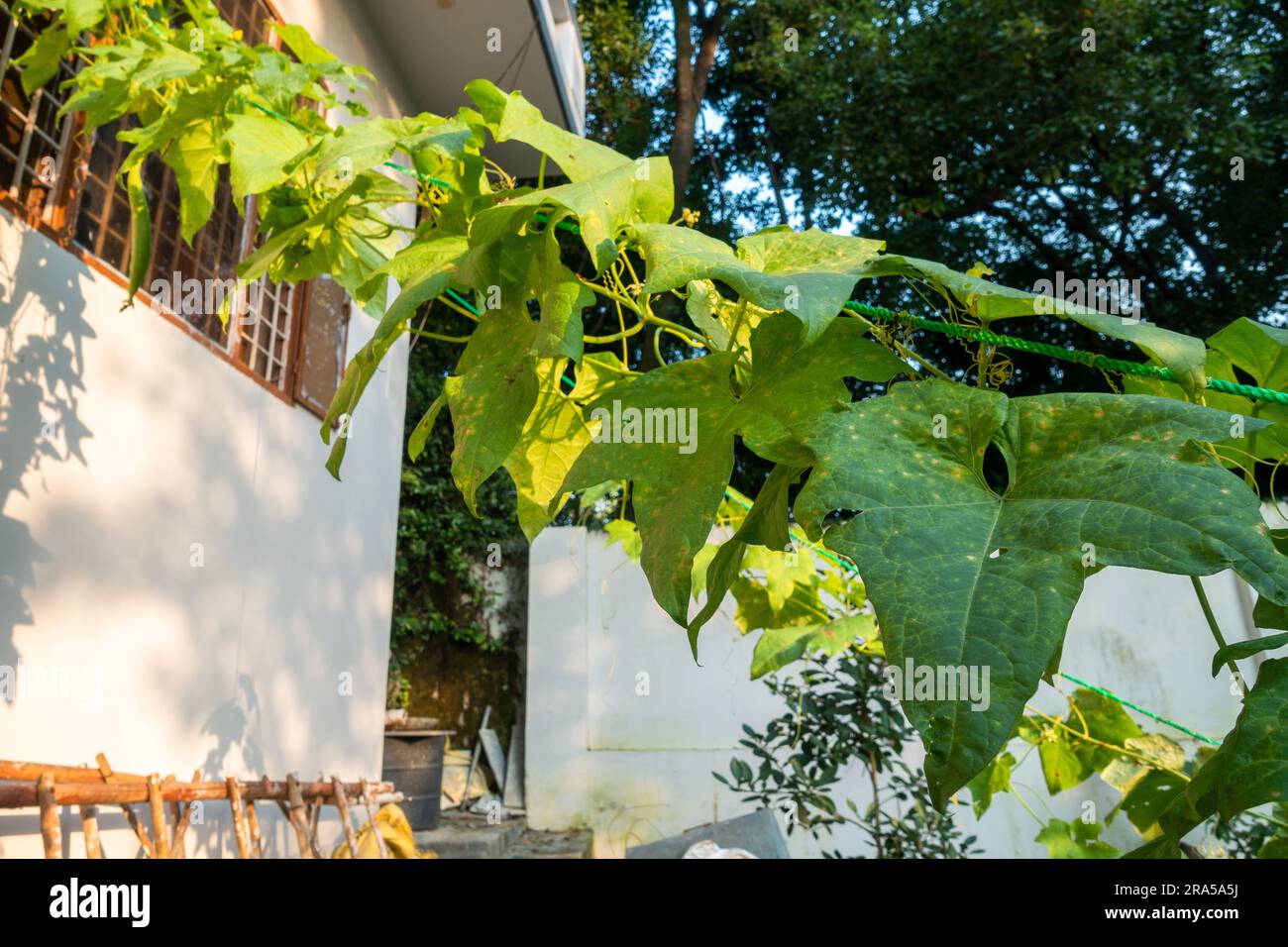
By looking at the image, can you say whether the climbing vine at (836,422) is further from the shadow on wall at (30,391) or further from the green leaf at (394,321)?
the shadow on wall at (30,391)

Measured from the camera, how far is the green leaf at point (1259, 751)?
473 mm

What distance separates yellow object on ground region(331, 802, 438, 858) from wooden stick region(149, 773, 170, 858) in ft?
3.28

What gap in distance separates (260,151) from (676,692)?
5.42 meters

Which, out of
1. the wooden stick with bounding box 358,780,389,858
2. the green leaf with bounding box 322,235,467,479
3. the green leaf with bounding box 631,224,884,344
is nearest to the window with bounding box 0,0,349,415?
the green leaf with bounding box 322,235,467,479

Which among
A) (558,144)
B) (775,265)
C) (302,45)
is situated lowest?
(775,265)


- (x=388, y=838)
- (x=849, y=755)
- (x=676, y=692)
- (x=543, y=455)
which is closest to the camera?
(x=543, y=455)

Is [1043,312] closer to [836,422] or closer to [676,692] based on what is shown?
[836,422]

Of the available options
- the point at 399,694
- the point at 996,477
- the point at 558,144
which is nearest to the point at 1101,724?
the point at 996,477

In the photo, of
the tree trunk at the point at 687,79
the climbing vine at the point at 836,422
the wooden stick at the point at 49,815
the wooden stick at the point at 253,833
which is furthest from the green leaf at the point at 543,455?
the tree trunk at the point at 687,79

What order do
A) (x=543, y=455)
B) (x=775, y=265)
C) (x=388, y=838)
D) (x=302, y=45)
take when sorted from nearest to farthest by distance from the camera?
1. (x=775, y=265)
2. (x=543, y=455)
3. (x=302, y=45)
4. (x=388, y=838)

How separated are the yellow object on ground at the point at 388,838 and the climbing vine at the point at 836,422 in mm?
2378

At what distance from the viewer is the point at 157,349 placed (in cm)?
232

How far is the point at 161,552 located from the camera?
2.31 metres
